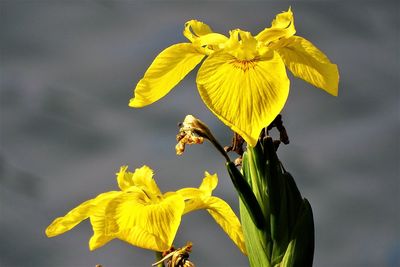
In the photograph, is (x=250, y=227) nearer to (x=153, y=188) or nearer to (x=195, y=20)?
(x=153, y=188)

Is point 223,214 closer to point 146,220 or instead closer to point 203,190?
point 203,190

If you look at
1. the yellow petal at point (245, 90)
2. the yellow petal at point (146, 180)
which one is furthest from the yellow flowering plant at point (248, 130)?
the yellow petal at point (146, 180)

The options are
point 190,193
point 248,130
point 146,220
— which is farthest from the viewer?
point 190,193

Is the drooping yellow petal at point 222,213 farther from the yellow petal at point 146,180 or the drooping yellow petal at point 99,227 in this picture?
the drooping yellow petal at point 99,227

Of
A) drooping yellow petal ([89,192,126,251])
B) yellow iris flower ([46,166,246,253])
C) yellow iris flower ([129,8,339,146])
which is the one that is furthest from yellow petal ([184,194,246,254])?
yellow iris flower ([129,8,339,146])

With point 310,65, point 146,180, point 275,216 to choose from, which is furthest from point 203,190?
point 310,65

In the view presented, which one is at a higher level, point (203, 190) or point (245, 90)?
point (245, 90)
